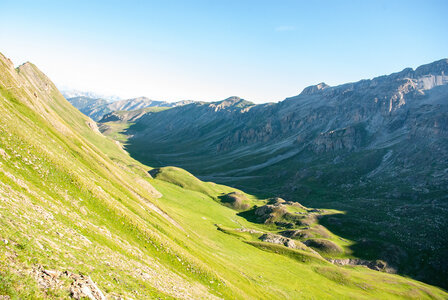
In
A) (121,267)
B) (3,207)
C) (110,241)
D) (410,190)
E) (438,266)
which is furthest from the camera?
(410,190)

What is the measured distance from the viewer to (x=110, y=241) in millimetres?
33281

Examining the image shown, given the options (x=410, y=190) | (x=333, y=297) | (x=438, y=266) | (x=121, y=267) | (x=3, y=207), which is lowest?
(x=333, y=297)

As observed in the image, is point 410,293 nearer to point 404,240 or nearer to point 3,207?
point 404,240

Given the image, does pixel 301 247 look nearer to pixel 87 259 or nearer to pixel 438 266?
pixel 438 266

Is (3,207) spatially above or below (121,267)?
above

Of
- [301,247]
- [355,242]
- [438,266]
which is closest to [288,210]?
[355,242]

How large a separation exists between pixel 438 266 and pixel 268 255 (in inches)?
3000

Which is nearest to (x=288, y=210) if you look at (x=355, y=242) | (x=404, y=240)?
(x=355, y=242)

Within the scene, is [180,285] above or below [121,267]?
below

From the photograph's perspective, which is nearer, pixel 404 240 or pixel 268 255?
pixel 268 255

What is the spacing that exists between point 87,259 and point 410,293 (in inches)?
3840

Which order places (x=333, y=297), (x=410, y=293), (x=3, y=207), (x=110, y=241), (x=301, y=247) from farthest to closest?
(x=301, y=247) → (x=410, y=293) → (x=333, y=297) → (x=110, y=241) → (x=3, y=207)

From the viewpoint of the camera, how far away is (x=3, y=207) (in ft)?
79.3

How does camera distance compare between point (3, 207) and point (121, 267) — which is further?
point (121, 267)
